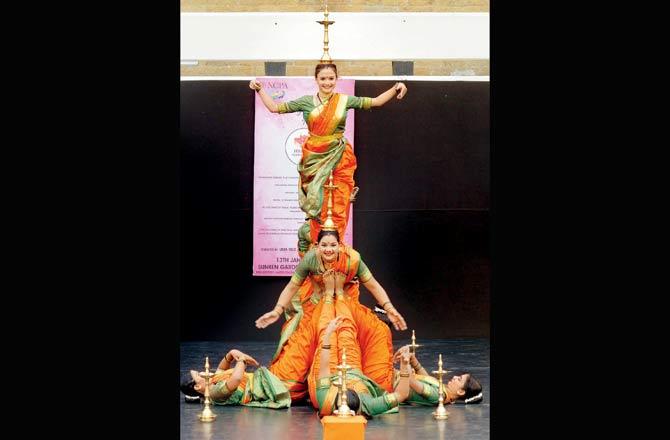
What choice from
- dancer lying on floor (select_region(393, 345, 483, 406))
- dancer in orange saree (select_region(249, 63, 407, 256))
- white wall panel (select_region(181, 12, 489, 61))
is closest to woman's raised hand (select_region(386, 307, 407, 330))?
dancer lying on floor (select_region(393, 345, 483, 406))

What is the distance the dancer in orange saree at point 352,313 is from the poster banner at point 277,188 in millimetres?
3065

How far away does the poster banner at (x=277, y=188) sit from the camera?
1194 cm

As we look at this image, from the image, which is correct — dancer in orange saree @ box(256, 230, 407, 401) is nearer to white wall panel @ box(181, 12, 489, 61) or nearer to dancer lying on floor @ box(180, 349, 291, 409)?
dancer lying on floor @ box(180, 349, 291, 409)

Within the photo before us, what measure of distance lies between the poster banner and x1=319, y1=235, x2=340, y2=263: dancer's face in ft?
10.7

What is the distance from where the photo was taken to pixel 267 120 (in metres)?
12.0

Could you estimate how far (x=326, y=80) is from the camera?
9.24 meters

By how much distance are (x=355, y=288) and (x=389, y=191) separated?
3288 mm

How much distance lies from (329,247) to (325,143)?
105cm

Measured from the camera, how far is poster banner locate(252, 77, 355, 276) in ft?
39.2

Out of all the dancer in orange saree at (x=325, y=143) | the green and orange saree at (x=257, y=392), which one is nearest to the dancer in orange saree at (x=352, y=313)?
the green and orange saree at (x=257, y=392)

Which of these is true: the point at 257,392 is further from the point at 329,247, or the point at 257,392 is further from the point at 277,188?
the point at 277,188

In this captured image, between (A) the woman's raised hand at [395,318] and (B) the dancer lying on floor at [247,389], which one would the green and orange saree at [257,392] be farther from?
(A) the woman's raised hand at [395,318]

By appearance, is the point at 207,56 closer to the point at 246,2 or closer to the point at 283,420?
the point at 246,2

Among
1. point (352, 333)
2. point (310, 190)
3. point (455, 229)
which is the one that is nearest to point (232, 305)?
point (455, 229)
